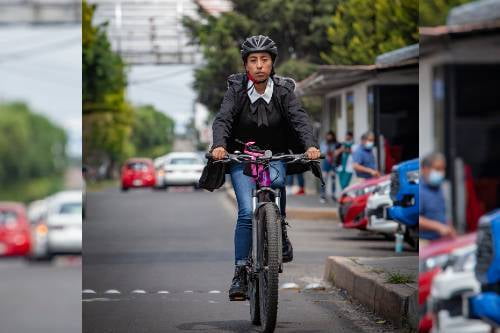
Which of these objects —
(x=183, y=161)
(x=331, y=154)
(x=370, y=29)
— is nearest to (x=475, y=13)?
(x=331, y=154)

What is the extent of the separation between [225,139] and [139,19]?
69572mm

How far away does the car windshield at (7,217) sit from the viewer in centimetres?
709

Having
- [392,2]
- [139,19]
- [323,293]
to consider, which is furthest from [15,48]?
[139,19]

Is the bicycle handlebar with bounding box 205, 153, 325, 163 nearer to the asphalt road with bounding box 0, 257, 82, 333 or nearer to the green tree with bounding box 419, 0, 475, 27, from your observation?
the asphalt road with bounding box 0, 257, 82, 333

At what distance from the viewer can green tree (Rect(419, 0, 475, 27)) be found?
16.5 ft

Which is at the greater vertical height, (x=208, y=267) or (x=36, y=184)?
(x=36, y=184)

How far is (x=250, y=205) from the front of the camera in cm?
901

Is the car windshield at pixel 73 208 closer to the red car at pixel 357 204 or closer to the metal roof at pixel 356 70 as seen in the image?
the red car at pixel 357 204

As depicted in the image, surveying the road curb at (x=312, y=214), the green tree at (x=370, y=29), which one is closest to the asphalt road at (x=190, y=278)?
the road curb at (x=312, y=214)

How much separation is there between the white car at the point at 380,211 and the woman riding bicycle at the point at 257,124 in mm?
9393

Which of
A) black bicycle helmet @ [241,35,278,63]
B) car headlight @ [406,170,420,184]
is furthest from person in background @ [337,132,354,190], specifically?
black bicycle helmet @ [241,35,278,63]

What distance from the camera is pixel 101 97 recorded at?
70.3 meters

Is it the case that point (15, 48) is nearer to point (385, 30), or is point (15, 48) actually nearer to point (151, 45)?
point (385, 30)

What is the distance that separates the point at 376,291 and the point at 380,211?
28.4 feet
